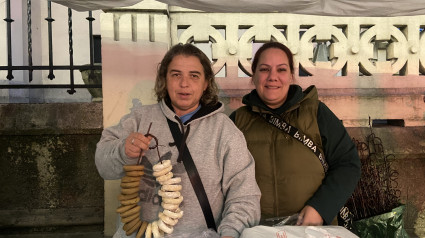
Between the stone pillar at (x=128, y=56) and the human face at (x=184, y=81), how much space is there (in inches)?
59.0

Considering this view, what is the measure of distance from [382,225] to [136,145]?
2153 mm

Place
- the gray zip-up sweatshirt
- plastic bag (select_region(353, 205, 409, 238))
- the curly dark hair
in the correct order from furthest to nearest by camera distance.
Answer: plastic bag (select_region(353, 205, 409, 238))
the curly dark hair
the gray zip-up sweatshirt

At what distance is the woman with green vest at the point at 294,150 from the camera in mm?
1978

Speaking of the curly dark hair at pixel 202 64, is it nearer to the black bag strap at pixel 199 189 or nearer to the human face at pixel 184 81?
the human face at pixel 184 81

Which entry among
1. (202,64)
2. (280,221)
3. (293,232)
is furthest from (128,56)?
(293,232)

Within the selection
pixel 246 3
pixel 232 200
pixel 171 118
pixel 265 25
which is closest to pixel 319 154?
pixel 232 200

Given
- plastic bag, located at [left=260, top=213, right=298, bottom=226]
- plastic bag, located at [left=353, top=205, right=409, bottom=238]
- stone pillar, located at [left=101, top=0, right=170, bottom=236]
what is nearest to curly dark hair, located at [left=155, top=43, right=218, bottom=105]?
plastic bag, located at [left=260, top=213, right=298, bottom=226]

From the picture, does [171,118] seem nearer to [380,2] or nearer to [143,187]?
[143,187]

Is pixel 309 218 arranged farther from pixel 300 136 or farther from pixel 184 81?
pixel 184 81

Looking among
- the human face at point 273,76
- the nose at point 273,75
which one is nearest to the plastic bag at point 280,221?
the human face at point 273,76

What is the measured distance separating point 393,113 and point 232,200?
8.71 ft

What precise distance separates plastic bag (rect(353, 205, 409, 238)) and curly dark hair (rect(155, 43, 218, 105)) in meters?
1.70

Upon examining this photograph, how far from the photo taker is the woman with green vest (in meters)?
1.98

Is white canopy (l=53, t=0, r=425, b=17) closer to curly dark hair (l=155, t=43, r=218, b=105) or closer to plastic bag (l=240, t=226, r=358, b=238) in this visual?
curly dark hair (l=155, t=43, r=218, b=105)
